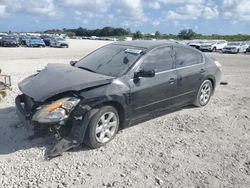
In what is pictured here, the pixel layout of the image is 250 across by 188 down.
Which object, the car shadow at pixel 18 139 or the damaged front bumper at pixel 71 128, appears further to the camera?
the car shadow at pixel 18 139

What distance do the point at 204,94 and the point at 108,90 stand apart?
327cm

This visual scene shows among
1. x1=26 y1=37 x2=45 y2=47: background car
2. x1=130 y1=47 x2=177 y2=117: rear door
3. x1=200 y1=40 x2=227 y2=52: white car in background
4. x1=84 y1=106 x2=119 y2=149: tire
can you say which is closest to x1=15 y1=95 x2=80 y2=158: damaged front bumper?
x1=84 y1=106 x2=119 y2=149: tire

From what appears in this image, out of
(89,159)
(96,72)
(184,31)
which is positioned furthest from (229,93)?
(184,31)

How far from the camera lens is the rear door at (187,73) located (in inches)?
259

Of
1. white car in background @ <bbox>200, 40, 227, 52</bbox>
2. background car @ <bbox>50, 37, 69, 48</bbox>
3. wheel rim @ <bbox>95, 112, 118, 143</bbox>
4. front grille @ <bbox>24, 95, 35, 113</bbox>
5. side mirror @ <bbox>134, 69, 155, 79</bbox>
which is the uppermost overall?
side mirror @ <bbox>134, 69, 155, 79</bbox>

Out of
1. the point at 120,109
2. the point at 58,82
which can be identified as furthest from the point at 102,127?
the point at 58,82

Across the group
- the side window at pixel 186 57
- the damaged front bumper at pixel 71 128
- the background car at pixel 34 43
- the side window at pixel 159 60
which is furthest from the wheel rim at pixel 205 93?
the background car at pixel 34 43

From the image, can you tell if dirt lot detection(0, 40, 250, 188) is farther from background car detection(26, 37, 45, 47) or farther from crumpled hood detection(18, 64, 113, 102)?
background car detection(26, 37, 45, 47)

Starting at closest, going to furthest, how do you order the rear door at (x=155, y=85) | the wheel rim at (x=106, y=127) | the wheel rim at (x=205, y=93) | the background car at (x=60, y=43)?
the wheel rim at (x=106, y=127), the rear door at (x=155, y=85), the wheel rim at (x=205, y=93), the background car at (x=60, y=43)

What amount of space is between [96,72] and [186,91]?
214 cm

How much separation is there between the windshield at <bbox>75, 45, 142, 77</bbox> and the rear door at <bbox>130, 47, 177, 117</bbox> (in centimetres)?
24

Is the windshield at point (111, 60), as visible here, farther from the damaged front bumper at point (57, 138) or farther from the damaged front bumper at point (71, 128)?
the damaged front bumper at point (57, 138)

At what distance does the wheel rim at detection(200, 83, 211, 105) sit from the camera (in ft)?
24.6

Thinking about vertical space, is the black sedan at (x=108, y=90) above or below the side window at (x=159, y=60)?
below
